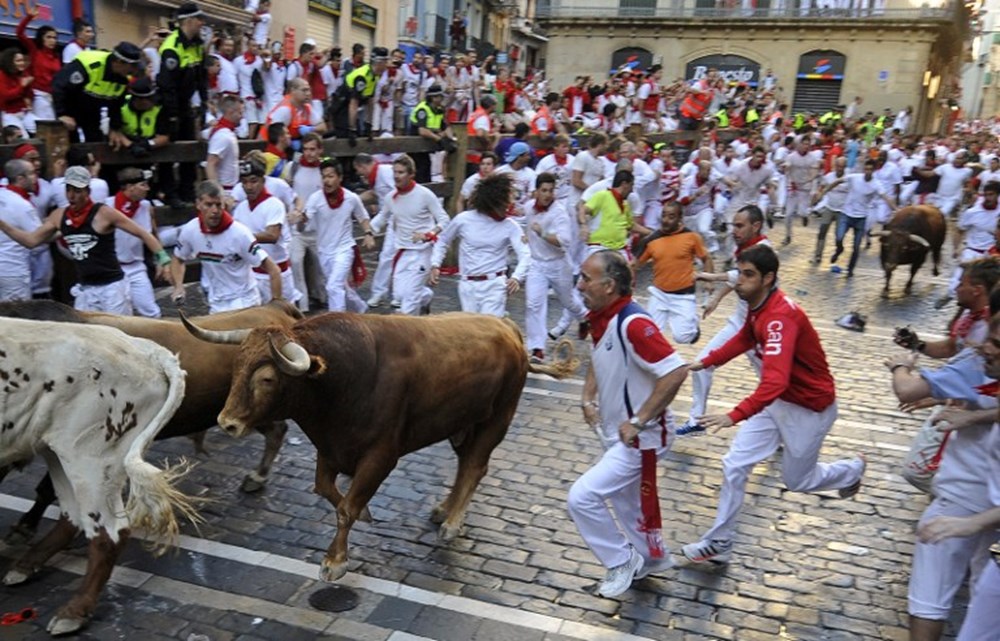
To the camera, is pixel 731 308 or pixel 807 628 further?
pixel 731 308

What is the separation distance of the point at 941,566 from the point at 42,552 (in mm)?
4912

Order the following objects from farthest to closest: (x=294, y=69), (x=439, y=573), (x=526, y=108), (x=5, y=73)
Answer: (x=526, y=108) < (x=294, y=69) < (x=5, y=73) < (x=439, y=573)

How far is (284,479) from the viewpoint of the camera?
6.25m

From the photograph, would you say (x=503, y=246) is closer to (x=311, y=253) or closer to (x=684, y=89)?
(x=311, y=253)

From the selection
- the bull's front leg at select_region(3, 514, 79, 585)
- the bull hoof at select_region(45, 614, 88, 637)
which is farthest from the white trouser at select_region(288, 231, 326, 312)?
the bull hoof at select_region(45, 614, 88, 637)

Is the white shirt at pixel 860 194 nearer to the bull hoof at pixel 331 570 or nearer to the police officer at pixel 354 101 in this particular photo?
the police officer at pixel 354 101

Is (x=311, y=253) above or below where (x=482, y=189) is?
below

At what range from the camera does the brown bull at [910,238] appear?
1409cm

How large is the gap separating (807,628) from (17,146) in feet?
26.6

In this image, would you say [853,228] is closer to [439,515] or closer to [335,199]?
[335,199]

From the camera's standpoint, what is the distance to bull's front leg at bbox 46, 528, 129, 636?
424cm

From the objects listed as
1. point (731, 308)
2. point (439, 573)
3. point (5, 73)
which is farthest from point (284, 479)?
point (731, 308)

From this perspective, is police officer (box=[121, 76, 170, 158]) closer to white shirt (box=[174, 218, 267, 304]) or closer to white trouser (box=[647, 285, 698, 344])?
white shirt (box=[174, 218, 267, 304])

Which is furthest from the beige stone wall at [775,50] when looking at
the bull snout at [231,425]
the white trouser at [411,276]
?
the bull snout at [231,425]
